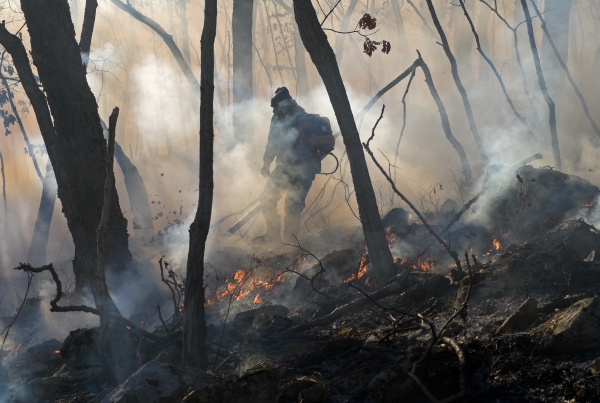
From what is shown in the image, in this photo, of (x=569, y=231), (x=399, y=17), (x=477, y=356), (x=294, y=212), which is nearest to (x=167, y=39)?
(x=294, y=212)

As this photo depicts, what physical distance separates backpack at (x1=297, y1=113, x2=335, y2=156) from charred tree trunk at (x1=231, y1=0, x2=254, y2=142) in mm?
4320

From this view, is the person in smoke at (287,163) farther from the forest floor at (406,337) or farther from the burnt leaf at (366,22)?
the burnt leaf at (366,22)

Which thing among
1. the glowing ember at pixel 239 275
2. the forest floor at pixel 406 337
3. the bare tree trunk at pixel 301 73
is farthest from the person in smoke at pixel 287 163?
the bare tree trunk at pixel 301 73

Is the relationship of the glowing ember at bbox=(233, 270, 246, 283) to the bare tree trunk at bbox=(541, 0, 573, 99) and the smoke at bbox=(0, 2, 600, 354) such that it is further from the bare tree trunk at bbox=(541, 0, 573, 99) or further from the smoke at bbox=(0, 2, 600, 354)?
the bare tree trunk at bbox=(541, 0, 573, 99)

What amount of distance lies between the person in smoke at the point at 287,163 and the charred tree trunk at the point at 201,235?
14.6ft

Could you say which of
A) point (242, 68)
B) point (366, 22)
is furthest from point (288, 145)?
point (242, 68)

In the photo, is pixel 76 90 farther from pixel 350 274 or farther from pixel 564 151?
pixel 564 151

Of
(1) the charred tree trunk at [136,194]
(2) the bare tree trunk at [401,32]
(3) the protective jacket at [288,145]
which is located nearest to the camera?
(3) the protective jacket at [288,145]

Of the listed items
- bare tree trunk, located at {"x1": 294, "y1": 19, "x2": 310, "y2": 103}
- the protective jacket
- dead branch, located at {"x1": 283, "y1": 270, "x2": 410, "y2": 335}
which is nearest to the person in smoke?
the protective jacket

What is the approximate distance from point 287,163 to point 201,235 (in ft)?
16.2

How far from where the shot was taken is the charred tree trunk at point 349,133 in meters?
5.65

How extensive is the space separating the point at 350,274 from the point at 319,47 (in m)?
2.63

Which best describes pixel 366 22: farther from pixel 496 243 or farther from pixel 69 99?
pixel 69 99

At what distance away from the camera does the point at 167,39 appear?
1471 centimetres
